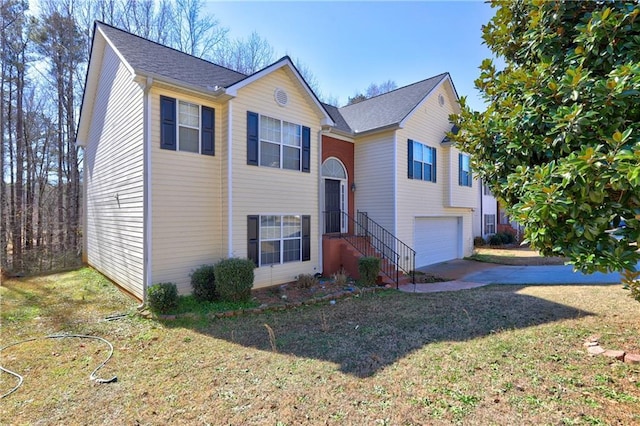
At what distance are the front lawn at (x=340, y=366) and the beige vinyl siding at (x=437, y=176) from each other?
543 cm

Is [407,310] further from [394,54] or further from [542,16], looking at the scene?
[394,54]

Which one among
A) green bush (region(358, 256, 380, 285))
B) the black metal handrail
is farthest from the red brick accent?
green bush (region(358, 256, 380, 285))

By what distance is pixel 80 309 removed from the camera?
7438 millimetres

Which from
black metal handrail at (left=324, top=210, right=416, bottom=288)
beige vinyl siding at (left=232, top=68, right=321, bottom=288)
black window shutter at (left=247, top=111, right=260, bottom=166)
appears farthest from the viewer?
black metal handrail at (left=324, top=210, right=416, bottom=288)

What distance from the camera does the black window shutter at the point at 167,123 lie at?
24.7 ft

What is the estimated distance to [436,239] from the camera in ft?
47.8

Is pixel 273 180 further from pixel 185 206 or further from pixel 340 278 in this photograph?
pixel 340 278

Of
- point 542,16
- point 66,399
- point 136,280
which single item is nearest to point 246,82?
point 136,280

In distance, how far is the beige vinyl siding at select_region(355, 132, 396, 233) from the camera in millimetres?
11984

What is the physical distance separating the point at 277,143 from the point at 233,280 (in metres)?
4.37

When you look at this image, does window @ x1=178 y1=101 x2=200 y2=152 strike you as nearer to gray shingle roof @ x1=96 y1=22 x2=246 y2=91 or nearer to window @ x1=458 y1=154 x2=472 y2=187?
gray shingle roof @ x1=96 y1=22 x2=246 y2=91

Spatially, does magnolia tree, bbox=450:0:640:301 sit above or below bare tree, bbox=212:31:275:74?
below

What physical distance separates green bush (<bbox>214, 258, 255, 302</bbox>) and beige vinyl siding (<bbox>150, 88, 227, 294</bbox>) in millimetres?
945

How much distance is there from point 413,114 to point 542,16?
9415 millimetres
